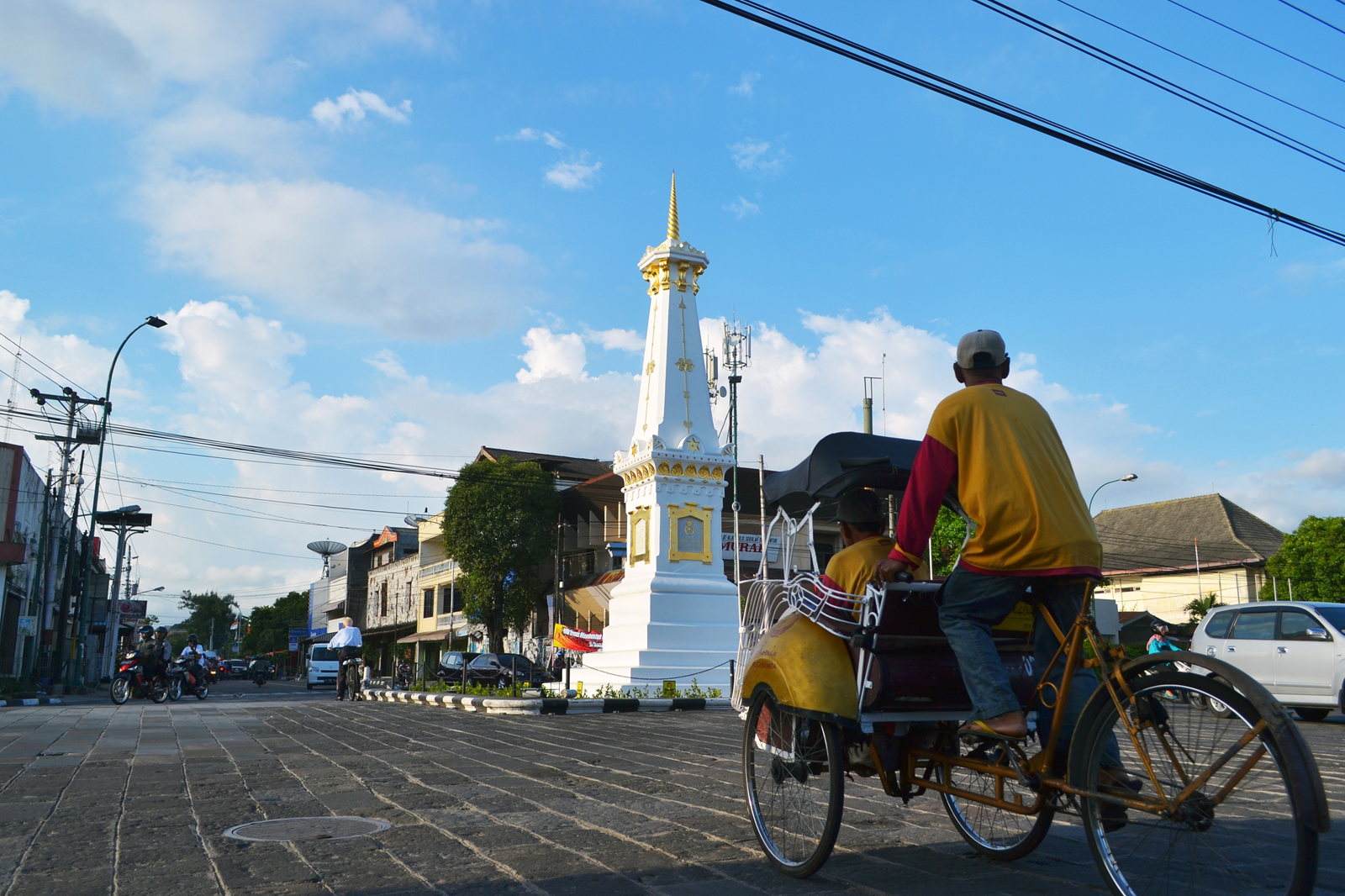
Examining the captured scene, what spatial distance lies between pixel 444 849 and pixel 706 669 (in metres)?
16.7

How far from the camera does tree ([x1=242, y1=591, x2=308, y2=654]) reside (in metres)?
106

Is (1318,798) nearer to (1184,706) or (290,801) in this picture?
(1184,706)

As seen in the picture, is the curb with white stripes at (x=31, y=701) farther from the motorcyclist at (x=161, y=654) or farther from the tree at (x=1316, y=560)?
the tree at (x=1316, y=560)

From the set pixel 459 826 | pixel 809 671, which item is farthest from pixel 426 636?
pixel 809 671

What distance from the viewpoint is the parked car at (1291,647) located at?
12242mm

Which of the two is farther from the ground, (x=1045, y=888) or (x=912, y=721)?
(x=912, y=721)

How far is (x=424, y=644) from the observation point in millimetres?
55500

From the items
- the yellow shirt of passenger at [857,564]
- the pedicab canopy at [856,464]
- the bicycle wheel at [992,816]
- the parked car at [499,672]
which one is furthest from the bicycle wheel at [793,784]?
the parked car at [499,672]

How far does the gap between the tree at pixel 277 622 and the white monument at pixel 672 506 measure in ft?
293

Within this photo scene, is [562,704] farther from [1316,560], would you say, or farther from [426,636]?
[426,636]

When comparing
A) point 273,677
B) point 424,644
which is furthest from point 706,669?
point 273,677

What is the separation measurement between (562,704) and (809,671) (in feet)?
41.1

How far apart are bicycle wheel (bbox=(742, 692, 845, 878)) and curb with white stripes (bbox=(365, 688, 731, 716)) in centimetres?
1144

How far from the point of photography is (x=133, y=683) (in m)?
21.0
